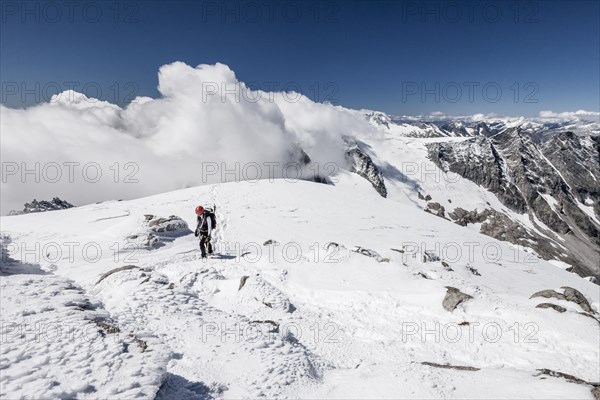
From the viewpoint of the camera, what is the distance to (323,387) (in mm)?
9383

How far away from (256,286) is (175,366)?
281 inches

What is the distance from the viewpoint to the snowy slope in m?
8.84

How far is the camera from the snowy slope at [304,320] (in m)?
8.84

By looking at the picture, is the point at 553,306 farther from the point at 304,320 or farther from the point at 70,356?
the point at 70,356

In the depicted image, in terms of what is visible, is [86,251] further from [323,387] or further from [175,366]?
[323,387]

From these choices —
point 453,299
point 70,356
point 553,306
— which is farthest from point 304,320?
point 553,306

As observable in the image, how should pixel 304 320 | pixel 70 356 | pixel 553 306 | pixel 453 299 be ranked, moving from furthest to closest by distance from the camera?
pixel 453 299 → pixel 553 306 → pixel 304 320 → pixel 70 356

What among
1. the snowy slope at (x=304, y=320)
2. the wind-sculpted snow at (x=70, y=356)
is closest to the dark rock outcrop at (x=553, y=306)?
the snowy slope at (x=304, y=320)

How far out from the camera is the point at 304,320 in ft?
48.2

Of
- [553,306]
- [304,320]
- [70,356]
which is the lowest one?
[304,320]

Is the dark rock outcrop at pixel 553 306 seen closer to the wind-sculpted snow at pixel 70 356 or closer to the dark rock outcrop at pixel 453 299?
the dark rock outcrop at pixel 453 299

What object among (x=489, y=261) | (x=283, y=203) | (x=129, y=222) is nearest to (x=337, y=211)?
(x=283, y=203)

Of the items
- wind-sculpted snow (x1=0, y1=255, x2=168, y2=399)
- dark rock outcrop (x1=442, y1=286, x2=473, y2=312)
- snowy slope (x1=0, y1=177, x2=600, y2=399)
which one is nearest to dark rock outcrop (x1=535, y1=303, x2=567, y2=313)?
snowy slope (x1=0, y1=177, x2=600, y2=399)

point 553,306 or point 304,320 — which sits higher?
point 553,306
